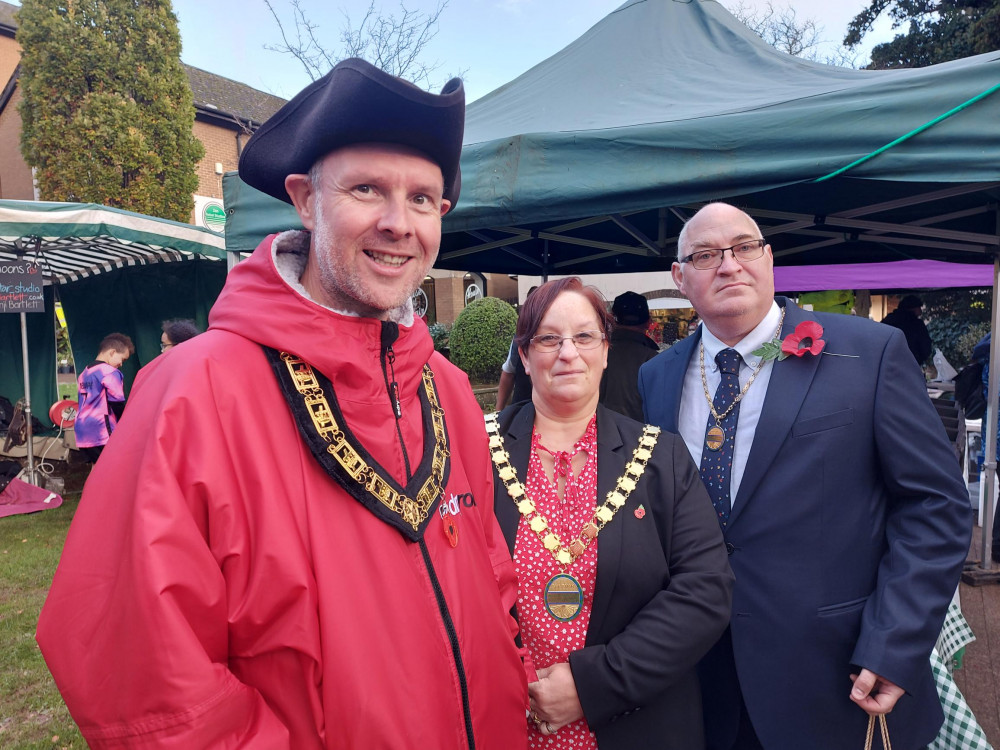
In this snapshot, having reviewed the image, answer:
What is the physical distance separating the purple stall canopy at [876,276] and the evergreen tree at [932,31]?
16.9 feet

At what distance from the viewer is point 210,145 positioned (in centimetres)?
2056

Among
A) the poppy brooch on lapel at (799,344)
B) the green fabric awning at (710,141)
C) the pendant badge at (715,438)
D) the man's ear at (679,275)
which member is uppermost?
the green fabric awning at (710,141)

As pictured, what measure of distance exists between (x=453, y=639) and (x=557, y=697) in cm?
55

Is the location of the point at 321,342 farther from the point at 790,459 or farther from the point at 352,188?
the point at 790,459

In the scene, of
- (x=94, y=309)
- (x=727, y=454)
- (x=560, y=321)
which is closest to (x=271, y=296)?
(x=560, y=321)

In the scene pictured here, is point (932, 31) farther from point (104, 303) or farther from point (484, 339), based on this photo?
A: point (104, 303)

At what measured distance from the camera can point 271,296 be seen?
114cm

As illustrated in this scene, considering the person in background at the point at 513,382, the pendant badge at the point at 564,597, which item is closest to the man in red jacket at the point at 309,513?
the pendant badge at the point at 564,597

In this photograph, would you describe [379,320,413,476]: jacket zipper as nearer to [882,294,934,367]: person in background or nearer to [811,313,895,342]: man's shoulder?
[811,313,895,342]: man's shoulder

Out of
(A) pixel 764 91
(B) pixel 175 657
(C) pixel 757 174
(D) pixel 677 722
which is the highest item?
(A) pixel 764 91

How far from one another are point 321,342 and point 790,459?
131 cm

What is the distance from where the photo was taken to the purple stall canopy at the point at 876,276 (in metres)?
8.32

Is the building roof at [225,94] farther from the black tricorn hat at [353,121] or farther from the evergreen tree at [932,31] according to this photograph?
the black tricorn hat at [353,121]

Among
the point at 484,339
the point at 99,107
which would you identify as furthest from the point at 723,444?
the point at 99,107
